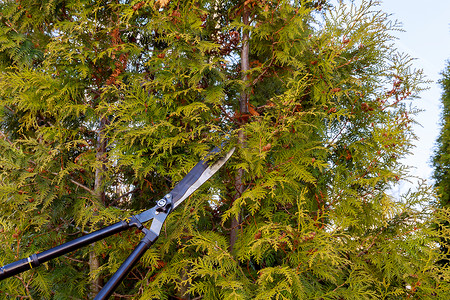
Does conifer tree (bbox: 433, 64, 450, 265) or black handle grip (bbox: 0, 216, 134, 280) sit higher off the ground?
conifer tree (bbox: 433, 64, 450, 265)

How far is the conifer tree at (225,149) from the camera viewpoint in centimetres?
246

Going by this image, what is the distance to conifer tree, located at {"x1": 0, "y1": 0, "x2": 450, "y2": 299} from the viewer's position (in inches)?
96.7

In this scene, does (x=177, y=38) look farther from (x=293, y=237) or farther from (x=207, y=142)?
(x=293, y=237)

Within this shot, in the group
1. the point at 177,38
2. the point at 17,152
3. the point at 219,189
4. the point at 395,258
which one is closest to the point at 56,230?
the point at 17,152

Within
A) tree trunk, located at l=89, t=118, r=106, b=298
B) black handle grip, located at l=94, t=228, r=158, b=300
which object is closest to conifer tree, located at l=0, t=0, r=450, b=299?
tree trunk, located at l=89, t=118, r=106, b=298

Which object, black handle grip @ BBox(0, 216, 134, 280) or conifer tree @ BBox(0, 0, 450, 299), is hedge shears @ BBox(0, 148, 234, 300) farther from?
conifer tree @ BBox(0, 0, 450, 299)

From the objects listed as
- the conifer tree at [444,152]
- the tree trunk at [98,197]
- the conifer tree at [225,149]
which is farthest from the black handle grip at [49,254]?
the conifer tree at [444,152]

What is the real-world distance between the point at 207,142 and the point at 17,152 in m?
1.82

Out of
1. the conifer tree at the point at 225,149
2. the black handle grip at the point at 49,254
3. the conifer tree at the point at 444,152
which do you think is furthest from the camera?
the conifer tree at the point at 444,152

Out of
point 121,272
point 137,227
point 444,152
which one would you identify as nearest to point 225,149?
point 137,227

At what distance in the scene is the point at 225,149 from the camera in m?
2.25

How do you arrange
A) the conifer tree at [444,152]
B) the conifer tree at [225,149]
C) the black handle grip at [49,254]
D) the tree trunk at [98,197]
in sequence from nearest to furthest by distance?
the black handle grip at [49,254] < the conifer tree at [225,149] < the tree trunk at [98,197] < the conifer tree at [444,152]

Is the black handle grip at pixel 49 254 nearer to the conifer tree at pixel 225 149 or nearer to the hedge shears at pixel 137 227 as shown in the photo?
the hedge shears at pixel 137 227

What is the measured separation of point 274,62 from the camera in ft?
9.62
